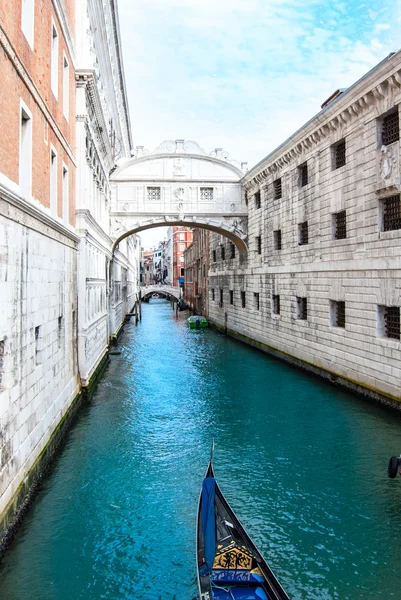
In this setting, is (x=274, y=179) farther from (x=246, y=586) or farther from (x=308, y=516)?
(x=246, y=586)

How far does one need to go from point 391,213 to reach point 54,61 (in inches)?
320

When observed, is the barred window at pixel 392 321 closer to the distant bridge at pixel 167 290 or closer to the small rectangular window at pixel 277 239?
the small rectangular window at pixel 277 239

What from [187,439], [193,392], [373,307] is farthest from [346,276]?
[187,439]

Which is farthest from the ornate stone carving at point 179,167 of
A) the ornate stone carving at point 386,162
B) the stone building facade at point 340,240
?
the ornate stone carving at point 386,162

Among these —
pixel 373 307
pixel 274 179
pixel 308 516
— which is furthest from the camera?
pixel 274 179

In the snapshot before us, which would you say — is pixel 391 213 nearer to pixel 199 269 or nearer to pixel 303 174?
pixel 303 174

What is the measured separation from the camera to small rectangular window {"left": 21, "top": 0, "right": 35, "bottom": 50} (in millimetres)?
6637

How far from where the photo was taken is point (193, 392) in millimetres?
13734

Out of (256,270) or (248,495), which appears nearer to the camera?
(248,495)

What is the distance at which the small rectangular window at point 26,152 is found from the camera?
6629 millimetres

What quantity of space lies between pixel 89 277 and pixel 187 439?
5720mm

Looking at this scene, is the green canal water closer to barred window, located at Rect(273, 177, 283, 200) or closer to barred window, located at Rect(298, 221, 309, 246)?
barred window, located at Rect(298, 221, 309, 246)

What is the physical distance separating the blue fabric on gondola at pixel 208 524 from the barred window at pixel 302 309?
1126 cm

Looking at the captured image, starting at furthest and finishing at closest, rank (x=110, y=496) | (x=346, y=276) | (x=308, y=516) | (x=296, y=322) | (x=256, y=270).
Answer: (x=256, y=270), (x=296, y=322), (x=346, y=276), (x=110, y=496), (x=308, y=516)
